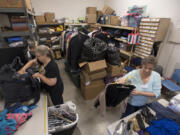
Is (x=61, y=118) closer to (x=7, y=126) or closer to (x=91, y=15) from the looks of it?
(x=7, y=126)

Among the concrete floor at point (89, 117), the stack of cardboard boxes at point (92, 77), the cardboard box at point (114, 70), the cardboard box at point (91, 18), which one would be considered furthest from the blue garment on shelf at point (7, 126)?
the cardboard box at point (91, 18)

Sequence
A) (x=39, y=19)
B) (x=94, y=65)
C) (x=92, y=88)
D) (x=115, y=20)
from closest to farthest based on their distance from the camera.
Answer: (x=94, y=65)
(x=92, y=88)
(x=115, y=20)
(x=39, y=19)

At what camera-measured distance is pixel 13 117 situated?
824mm

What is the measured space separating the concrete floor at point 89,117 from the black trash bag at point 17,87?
111cm

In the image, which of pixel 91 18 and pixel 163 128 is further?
pixel 91 18

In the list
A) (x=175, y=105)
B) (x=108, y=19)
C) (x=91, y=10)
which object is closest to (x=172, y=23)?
(x=175, y=105)

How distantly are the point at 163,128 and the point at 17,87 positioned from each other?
4.95 ft

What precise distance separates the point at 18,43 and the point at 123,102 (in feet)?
7.90

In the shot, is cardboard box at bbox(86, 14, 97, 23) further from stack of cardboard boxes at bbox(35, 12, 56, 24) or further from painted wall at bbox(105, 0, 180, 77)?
painted wall at bbox(105, 0, 180, 77)

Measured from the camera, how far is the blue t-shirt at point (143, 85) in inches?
47.5

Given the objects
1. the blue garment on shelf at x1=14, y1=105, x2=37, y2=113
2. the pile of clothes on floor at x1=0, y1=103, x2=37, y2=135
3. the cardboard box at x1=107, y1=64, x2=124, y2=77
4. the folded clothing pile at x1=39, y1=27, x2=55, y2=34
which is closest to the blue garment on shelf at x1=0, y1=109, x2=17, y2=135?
the pile of clothes on floor at x1=0, y1=103, x2=37, y2=135

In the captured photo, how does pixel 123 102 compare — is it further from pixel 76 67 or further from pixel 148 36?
pixel 148 36

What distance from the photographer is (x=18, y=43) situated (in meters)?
2.18

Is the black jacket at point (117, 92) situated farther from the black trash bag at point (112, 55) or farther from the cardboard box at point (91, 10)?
the cardboard box at point (91, 10)
